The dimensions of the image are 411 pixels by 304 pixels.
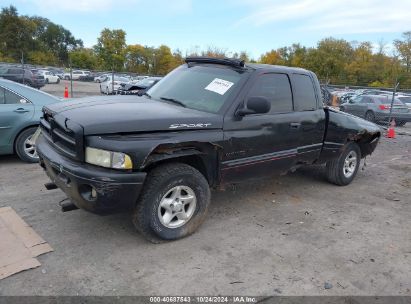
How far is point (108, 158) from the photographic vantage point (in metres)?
3.36

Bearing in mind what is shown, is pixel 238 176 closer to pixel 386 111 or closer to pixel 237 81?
pixel 237 81

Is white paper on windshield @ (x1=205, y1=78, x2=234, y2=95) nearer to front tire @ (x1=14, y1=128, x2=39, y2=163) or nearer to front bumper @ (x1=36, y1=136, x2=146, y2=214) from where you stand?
front bumper @ (x1=36, y1=136, x2=146, y2=214)

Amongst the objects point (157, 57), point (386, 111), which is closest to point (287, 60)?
point (157, 57)

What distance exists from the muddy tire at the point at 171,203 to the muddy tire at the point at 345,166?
2894 mm

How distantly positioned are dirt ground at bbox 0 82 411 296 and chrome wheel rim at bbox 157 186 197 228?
0.75 feet

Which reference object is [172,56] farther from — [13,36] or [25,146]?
[25,146]

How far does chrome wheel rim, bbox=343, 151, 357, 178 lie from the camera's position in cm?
623

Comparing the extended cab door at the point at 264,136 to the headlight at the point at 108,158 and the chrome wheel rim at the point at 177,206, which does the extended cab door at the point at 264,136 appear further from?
the headlight at the point at 108,158

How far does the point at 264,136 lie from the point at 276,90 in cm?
69

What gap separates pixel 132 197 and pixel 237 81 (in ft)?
6.05

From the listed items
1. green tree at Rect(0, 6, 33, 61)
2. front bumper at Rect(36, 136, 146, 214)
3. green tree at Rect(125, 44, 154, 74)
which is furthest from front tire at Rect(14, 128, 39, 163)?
green tree at Rect(0, 6, 33, 61)

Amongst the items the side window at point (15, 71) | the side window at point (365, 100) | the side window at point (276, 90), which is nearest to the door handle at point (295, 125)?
the side window at point (276, 90)

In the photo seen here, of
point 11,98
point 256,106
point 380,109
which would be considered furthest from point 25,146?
point 380,109

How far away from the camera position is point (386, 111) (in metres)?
15.5
